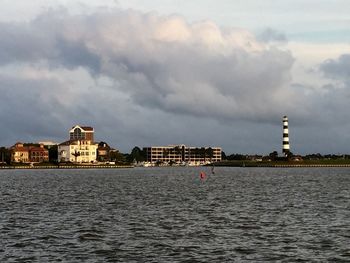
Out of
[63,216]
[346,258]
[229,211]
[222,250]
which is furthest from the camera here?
[229,211]

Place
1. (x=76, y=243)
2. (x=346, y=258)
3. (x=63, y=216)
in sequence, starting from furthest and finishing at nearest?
(x=63, y=216) < (x=76, y=243) < (x=346, y=258)

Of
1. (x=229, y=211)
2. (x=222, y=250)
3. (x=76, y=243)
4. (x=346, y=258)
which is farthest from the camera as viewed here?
(x=229, y=211)

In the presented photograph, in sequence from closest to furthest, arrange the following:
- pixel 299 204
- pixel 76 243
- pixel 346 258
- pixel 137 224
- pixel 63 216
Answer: pixel 346 258
pixel 76 243
pixel 137 224
pixel 63 216
pixel 299 204

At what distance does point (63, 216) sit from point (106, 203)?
1723 centimetres

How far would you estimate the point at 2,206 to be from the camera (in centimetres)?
7425

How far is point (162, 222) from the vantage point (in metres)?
54.5

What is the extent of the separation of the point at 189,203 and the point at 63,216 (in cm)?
2071

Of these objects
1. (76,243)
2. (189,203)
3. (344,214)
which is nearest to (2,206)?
(189,203)

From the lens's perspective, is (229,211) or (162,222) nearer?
(162,222)

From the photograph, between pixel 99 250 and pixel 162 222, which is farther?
pixel 162 222

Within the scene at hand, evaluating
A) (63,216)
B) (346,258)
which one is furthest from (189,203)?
(346,258)

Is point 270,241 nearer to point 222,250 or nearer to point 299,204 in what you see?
point 222,250

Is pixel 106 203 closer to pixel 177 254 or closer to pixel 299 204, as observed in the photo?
pixel 299 204

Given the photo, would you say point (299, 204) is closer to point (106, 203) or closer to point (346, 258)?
point (106, 203)
